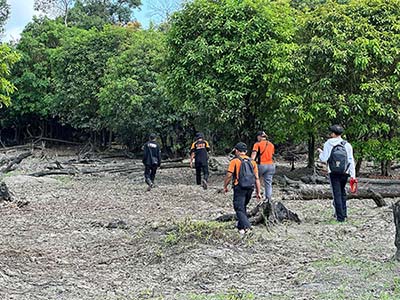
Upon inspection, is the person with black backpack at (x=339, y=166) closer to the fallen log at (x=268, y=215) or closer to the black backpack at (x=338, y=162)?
the black backpack at (x=338, y=162)

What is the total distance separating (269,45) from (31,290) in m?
12.9

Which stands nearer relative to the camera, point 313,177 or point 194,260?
point 194,260

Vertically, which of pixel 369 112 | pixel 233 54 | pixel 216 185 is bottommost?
pixel 216 185

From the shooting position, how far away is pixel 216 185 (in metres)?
18.3

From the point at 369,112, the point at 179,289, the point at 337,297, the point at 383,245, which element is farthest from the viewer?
the point at 369,112

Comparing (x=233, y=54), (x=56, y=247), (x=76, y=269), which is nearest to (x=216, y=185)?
(x=233, y=54)

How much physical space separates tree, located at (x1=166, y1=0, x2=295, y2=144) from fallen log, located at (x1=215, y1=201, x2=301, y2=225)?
23.1 ft

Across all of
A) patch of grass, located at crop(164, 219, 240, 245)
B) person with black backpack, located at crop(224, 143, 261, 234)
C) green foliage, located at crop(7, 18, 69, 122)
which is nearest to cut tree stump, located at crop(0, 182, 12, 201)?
patch of grass, located at crop(164, 219, 240, 245)

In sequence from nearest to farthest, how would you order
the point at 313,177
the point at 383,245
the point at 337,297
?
the point at 337,297 < the point at 383,245 < the point at 313,177

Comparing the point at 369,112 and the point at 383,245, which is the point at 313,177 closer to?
the point at 369,112

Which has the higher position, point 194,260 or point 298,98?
point 298,98

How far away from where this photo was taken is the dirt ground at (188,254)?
682cm

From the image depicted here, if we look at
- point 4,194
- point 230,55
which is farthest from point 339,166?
point 230,55

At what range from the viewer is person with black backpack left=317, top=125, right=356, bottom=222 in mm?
10405
